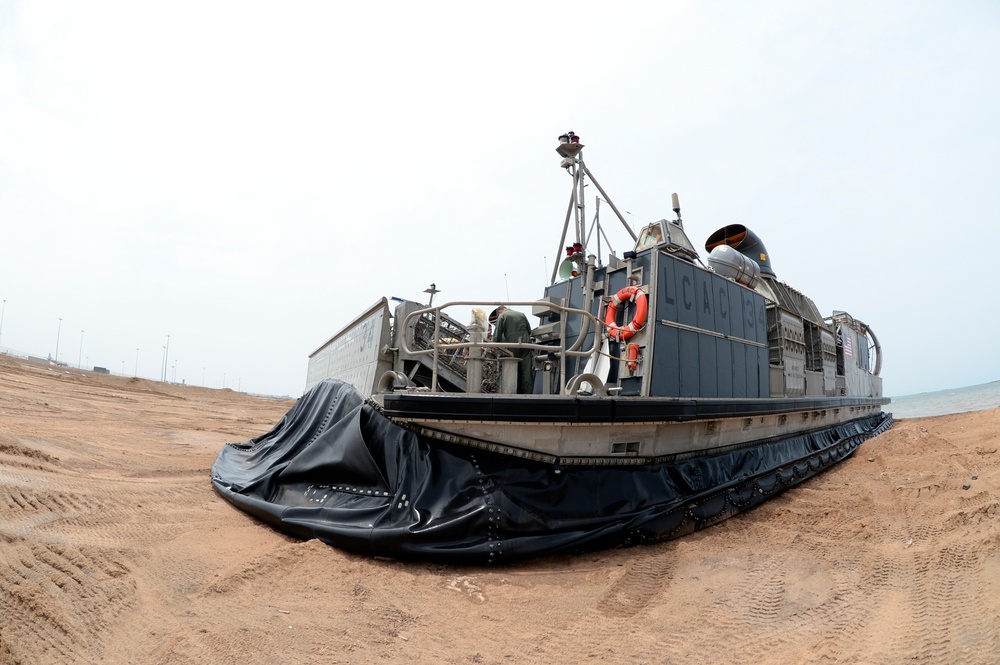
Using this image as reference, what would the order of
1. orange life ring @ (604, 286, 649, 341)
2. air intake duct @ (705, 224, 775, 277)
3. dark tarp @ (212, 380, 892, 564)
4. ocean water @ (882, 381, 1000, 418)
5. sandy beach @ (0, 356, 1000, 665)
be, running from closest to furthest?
sandy beach @ (0, 356, 1000, 665) → dark tarp @ (212, 380, 892, 564) → orange life ring @ (604, 286, 649, 341) → air intake duct @ (705, 224, 775, 277) → ocean water @ (882, 381, 1000, 418)

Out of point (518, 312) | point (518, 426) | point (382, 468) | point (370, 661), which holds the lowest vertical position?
point (370, 661)

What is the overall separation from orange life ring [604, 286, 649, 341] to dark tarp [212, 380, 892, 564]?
135 centimetres

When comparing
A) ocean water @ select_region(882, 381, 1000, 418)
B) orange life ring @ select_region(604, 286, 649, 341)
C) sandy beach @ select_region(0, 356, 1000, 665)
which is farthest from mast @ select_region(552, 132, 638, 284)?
ocean water @ select_region(882, 381, 1000, 418)

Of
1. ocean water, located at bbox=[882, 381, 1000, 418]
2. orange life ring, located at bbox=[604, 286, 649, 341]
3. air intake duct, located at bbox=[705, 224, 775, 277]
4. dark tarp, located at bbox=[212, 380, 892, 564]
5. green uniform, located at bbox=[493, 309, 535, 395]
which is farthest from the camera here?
ocean water, located at bbox=[882, 381, 1000, 418]

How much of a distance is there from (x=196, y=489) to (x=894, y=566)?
637 cm

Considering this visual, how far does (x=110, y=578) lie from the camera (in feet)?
9.36

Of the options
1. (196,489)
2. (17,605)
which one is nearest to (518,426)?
(17,605)

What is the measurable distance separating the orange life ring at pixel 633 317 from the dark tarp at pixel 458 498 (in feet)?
4.44

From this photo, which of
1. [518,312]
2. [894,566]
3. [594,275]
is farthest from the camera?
[594,275]

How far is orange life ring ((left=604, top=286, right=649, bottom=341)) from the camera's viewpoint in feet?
16.8

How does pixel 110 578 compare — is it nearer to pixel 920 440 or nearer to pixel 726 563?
pixel 726 563

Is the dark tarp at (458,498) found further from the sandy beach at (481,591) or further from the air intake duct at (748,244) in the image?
the air intake duct at (748,244)

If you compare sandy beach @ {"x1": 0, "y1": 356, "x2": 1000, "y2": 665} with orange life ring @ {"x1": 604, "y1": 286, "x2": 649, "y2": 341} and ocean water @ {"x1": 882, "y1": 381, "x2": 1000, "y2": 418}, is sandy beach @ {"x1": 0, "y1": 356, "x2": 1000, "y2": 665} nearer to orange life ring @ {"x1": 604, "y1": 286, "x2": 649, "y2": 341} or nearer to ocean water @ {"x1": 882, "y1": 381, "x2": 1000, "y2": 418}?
orange life ring @ {"x1": 604, "y1": 286, "x2": 649, "y2": 341}

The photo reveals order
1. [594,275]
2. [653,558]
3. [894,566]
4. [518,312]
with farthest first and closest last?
[594,275] < [518,312] < [653,558] < [894,566]
